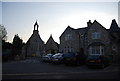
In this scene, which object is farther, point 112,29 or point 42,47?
point 42,47

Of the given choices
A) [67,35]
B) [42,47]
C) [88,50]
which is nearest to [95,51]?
[88,50]

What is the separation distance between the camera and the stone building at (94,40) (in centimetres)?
2580

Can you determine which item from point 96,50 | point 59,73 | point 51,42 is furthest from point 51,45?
point 59,73

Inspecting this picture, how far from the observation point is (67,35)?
108ft

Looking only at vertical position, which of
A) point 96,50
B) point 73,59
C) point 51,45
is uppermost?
point 51,45

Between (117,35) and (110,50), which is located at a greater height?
(117,35)

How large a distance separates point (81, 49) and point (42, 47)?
2076 centimetres

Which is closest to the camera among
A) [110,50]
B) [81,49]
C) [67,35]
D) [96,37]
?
[110,50]

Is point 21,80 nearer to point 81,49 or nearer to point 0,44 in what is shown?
point 81,49

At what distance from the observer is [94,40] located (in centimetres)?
2781

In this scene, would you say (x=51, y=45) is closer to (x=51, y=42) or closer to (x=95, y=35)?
(x=51, y=42)

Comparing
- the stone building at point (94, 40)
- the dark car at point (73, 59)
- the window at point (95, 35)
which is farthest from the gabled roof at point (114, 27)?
the dark car at point (73, 59)

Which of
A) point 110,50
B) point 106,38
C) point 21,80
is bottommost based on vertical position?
point 21,80

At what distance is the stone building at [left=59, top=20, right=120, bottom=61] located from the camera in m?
25.8
